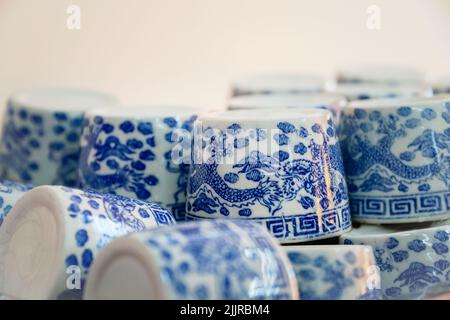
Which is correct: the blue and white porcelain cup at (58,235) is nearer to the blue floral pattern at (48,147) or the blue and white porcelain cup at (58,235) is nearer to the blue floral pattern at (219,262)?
the blue floral pattern at (219,262)

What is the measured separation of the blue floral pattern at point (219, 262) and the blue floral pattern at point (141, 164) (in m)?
0.27

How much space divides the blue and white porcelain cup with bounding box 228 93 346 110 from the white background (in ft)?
1.14

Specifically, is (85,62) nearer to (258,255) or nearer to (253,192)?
(253,192)

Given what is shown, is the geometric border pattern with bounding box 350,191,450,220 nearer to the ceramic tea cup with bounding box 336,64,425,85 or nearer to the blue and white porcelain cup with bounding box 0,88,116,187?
the blue and white porcelain cup with bounding box 0,88,116,187

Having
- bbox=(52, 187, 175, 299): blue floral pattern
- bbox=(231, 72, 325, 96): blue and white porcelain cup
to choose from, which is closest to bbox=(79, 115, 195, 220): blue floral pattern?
bbox=(52, 187, 175, 299): blue floral pattern

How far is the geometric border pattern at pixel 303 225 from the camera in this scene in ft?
2.49

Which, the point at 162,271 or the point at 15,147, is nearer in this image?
the point at 162,271

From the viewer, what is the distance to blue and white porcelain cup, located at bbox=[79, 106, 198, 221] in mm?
855

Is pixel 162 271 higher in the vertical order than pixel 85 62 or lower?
lower

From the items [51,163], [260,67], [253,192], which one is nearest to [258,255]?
[253,192]

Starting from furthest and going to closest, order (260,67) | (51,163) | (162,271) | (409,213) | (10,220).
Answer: (260,67) → (51,163) → (409,213) → (10,220) → (162,271)

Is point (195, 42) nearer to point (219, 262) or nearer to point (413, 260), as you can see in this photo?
point (413, 260)
